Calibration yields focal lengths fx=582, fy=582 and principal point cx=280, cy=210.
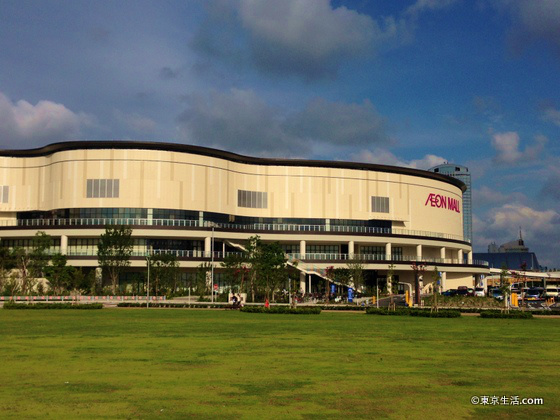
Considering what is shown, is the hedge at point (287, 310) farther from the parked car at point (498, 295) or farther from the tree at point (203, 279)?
the parked car at point (498, 295)

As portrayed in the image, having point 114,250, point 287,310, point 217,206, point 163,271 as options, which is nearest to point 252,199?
point 217,206

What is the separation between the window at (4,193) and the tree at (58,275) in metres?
24.0

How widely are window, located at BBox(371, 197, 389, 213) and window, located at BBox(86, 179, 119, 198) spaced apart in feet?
153

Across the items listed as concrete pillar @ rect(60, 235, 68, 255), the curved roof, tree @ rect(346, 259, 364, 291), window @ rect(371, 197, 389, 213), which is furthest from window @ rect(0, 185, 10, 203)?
window @ rect(371, 197, 389, 213)

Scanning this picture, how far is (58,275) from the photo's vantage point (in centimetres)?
7981

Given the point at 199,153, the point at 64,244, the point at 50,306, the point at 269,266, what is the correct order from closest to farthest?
the point at 50,306 < the point at 269,266 < the point at 64,244 < the point at 199,153

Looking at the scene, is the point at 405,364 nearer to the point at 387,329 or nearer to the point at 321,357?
the point at 321,357

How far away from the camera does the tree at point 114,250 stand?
81438 millimetres

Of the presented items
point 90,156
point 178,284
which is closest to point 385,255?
point 178,284

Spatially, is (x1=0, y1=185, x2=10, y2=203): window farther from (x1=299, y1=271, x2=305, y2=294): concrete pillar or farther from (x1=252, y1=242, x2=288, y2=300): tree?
(x1=299, y1=271, x2=305, y2=294): concrete pillar

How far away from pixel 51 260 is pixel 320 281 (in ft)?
135

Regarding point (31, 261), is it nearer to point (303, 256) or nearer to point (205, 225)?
point (205, 225)

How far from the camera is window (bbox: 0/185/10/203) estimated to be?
99.4 metres

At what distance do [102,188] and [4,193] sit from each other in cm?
1976
